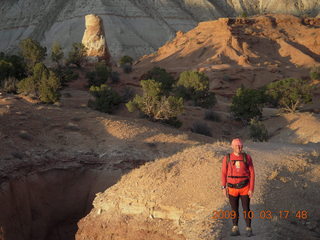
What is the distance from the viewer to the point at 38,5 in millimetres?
101938

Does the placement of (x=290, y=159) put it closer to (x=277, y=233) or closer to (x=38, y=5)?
(x=277, y=233)

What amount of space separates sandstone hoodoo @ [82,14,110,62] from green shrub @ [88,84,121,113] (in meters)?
24.5

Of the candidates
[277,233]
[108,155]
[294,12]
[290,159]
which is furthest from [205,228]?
[294,12]

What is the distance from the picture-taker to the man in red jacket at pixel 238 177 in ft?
24.5

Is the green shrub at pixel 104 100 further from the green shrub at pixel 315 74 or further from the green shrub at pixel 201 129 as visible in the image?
the green shrub at pixel 315 74

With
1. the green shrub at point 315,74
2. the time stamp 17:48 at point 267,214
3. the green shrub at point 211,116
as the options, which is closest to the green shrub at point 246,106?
the green shrub at point 211,116

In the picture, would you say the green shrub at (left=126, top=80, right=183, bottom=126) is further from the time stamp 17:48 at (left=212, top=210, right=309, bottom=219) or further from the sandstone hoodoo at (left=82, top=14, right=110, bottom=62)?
the sandstone hoodoo at (left=82, top=14, right=110, bottom=62)

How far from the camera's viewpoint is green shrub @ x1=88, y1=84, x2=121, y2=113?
99.5 feet

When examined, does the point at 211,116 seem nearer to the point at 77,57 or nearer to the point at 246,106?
the point at 246,106

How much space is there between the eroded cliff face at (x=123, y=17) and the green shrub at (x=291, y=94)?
176 ft

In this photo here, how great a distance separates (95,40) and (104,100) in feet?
90.0

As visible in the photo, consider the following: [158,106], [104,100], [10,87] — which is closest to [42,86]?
[104,100]

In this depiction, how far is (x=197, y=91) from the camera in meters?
36.6

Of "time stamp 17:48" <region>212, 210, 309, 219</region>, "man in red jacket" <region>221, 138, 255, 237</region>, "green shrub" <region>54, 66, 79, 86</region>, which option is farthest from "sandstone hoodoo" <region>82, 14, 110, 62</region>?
"man in red jacket" <region>221, 138, 255, 237</region>
